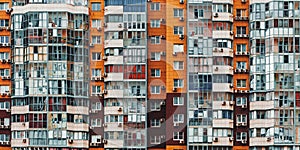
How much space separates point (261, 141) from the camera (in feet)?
221

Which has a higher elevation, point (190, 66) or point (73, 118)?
point (190, 66)

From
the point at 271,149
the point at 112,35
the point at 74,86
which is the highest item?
the point at 112,35

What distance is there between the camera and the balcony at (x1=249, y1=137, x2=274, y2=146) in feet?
220

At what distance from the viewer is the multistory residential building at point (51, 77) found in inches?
2702

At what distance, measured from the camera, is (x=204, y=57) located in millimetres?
68625

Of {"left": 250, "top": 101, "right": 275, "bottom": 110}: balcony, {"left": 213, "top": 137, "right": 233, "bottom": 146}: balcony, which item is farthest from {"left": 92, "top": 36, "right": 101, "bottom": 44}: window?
{"left": 250, "top": 101, "right": 275, "bottom": 110}: balcony

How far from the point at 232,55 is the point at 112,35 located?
9996 millimetres

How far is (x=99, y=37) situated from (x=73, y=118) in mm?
7148

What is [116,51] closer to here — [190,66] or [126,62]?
[126,62]

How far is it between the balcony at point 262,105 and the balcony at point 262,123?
987 mm

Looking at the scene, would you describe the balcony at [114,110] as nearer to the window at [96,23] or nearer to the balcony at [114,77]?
the balcony at [114,77]

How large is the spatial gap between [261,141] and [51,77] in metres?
17.8

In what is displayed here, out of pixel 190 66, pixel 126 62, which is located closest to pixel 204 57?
pixel 190 66

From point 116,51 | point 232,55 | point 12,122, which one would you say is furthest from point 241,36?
point 12,122
